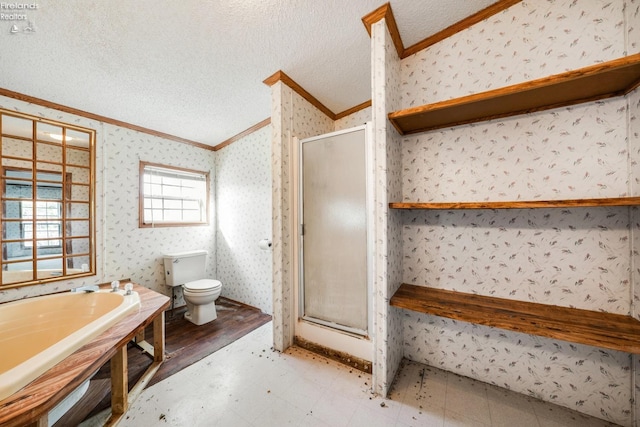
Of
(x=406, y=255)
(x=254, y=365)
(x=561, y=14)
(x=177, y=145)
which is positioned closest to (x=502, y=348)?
(x=406, y=255)

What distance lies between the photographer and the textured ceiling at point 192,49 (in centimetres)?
132

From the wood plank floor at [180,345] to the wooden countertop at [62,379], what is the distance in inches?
20.0

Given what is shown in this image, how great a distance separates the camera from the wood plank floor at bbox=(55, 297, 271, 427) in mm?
1405

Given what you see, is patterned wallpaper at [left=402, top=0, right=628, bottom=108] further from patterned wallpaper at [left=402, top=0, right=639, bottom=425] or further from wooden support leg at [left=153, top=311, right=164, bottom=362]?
wooden support leg at [left=153, top=311, right=164, bottom=362]

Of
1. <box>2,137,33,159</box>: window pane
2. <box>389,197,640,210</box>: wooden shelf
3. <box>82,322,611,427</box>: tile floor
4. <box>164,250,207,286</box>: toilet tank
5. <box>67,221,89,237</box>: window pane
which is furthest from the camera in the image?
<box>164,250,207,286</box>: toilet tank

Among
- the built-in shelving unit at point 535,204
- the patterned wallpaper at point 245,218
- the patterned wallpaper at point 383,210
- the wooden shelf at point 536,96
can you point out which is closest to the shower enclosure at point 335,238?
the patterned wallpaper at point 383,210

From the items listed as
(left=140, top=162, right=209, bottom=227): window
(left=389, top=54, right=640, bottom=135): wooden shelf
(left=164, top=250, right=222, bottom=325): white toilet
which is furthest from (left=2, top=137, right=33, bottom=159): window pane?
(left=389, top=54, right=640, bottom=135): wooden shelf

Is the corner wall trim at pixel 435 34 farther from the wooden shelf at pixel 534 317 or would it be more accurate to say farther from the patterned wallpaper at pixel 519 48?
the wooden shelf at pixel 534 317

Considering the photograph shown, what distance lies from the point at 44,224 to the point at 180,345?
1658 mm

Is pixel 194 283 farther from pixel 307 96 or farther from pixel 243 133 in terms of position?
pixel 307 96

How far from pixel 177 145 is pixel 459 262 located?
3353 mm

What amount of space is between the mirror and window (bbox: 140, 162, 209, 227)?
471mm

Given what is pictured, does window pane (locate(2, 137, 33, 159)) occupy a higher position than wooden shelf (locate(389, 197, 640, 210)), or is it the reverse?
window pane (locate(2, 137, 33, 159))

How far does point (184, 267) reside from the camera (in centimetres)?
266
